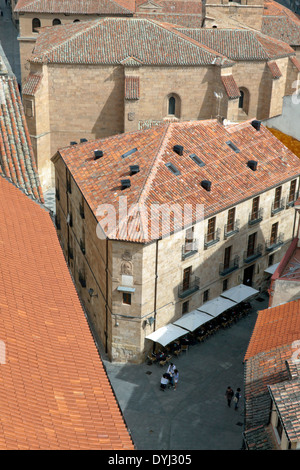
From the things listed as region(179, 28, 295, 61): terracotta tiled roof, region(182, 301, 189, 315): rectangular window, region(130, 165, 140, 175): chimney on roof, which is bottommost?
region(182, 301, 189, 315): rectangular window

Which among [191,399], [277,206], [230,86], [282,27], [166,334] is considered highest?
[282,27]

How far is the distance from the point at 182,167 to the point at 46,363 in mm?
27114

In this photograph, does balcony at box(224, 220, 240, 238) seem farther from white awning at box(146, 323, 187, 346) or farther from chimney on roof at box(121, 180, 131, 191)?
chimney on roof at box(121, 180, 131, 191)

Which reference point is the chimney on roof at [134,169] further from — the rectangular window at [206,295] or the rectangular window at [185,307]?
the rectangular window at [206,295]

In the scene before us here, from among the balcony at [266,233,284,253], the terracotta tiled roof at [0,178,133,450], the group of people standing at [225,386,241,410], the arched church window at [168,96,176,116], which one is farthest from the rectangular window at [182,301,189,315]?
the arched church window at [168,96,176,116]

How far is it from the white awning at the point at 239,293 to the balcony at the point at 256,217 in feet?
14.8

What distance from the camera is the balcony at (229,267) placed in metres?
46.1

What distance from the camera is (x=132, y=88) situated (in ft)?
200

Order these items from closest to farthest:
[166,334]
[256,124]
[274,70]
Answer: [166,334]
[256,124]
[274,70]

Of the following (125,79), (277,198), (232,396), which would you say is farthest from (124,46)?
(232,396)

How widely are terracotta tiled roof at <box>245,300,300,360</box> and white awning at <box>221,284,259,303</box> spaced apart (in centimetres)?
1133

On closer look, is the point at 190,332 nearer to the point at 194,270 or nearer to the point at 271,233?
the point at 194,270

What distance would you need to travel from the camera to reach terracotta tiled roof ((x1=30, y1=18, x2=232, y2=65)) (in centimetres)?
6094

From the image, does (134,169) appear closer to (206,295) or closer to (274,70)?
(206,295)
